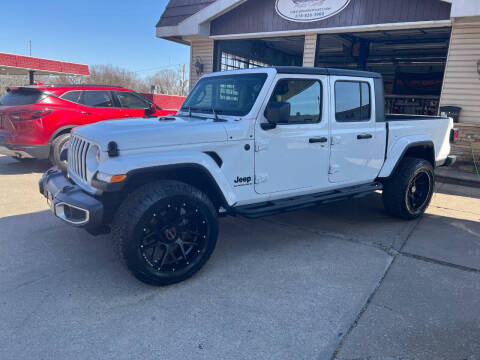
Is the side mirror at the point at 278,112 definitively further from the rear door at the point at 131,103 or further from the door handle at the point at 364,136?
the rear door at the point at 131,103

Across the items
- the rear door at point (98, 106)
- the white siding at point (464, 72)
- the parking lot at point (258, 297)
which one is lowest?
the parking lot at point (258, 297)

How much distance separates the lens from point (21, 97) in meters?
7.04

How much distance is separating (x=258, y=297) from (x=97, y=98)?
249 inches

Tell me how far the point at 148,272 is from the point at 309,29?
9363 millimetres

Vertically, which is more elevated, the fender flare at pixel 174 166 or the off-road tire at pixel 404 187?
the fender flare at pixel 174 166

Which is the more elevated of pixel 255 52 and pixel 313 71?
pixel 255 52

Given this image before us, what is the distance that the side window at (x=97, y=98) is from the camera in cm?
752

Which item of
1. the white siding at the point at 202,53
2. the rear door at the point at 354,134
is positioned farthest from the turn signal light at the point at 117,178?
the white siding at the point at 202,53

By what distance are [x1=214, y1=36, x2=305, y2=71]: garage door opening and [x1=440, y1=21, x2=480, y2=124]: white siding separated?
5.23 m

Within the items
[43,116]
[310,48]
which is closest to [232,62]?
[310,48]

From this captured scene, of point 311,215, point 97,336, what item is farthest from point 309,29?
point 97,336

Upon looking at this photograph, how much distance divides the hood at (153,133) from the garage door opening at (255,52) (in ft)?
32.1

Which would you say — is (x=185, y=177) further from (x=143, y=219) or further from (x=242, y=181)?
(x=143, y=219)

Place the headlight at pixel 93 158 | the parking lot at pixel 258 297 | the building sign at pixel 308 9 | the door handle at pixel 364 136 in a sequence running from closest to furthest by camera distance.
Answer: the parking lot at pixel 258 297 < the headlight at pixel 93 158 < the door handle at pixel 364 136 < the building sign at pixel 308 9
